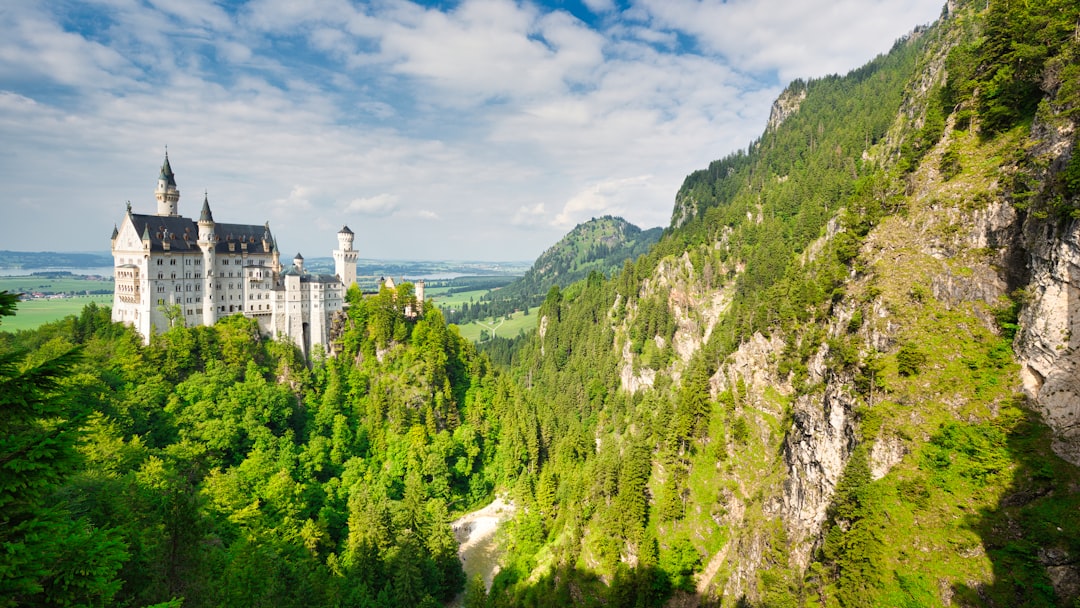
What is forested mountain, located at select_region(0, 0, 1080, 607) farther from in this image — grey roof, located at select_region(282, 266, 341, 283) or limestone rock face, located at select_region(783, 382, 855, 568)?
grey roof, located at select_region(282, 266, 341, 283)

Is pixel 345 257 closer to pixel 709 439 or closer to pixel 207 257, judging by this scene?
pixel 207 257

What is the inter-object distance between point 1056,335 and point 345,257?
94.9 m

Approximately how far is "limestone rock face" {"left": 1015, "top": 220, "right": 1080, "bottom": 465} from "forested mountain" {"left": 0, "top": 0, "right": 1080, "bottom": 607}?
0.15m

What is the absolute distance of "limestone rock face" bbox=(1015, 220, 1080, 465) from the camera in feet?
95.1

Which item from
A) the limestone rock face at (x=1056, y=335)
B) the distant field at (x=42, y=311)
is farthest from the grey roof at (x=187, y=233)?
the limestone rock face at (x=1056, y=335)

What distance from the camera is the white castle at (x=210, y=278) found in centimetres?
7350

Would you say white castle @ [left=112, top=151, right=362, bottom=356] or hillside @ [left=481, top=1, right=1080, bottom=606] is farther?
white castle @ [left=112, top=151, right=362, bottom=356]

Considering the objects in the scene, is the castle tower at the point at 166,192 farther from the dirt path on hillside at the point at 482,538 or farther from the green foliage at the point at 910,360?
the green foliage at the point at 910,360

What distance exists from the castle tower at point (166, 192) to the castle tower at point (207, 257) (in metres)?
8.33

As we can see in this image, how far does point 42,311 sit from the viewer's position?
4026 inches

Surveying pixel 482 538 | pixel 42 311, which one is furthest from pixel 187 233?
pixel 482 538

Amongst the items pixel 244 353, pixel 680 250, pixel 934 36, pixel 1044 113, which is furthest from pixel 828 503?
pixel 934 36

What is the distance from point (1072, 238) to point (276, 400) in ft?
286

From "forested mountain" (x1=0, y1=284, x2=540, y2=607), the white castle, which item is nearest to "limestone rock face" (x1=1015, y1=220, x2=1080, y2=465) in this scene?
"forested mountain" (x1=0, y1=284, x2=540, y2=607)
